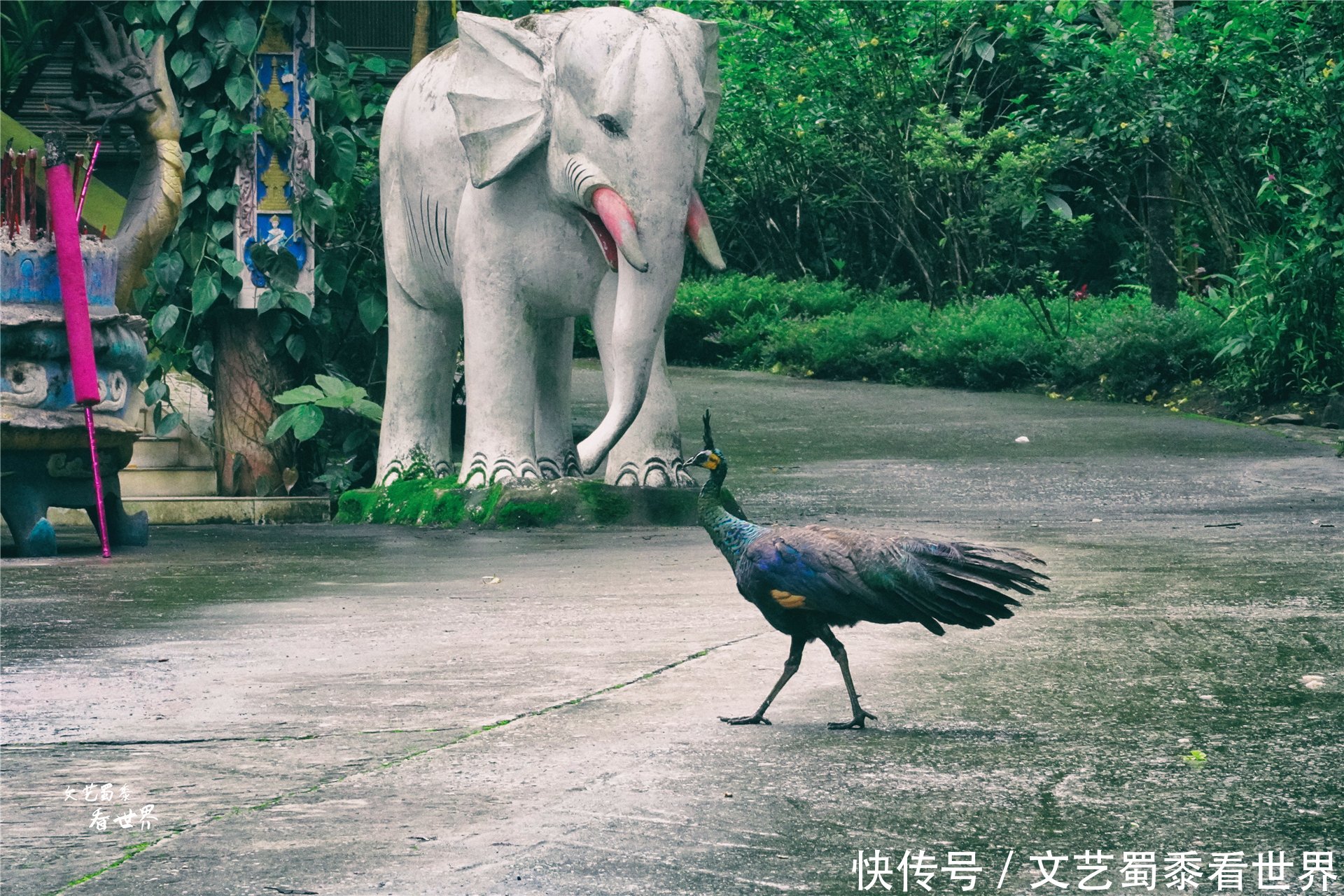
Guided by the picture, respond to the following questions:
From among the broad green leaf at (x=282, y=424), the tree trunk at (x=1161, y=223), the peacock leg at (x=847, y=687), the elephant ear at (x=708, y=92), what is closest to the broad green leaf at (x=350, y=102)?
the broad green leaf at (x=282, y=424)

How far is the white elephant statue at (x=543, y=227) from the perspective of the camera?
8023 millimetres

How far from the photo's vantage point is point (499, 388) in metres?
8.49

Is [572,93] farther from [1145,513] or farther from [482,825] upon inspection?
[482,825]

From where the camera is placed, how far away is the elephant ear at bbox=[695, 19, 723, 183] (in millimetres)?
8289

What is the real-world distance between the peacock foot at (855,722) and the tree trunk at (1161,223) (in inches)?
456

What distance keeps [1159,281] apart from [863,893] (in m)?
13.2

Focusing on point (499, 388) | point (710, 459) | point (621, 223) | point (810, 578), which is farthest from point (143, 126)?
point (810, 578)

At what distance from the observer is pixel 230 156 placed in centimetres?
976

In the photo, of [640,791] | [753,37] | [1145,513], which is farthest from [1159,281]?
[640,791]

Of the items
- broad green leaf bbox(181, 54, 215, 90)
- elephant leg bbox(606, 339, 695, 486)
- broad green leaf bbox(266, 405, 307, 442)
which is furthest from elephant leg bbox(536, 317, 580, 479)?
broad green leaf bbox(181, 54, 215, 90)

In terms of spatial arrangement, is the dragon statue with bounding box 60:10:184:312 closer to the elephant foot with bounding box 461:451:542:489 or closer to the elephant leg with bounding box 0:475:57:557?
the elephant leg with bounding box 0:475:57:557

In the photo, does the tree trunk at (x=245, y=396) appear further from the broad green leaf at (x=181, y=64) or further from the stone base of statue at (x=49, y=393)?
the stone base of statue at (x=49, y=393)

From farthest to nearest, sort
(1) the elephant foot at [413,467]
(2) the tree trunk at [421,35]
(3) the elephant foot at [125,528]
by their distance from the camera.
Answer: (2) the tree trunk at [421,35] < (1) the elephant foot at [413,467] < (3) the elephant foot at [125,528]

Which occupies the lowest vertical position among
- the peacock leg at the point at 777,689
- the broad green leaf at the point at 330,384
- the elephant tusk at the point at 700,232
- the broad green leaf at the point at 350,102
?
the broad green leaf at the point at 330,384
